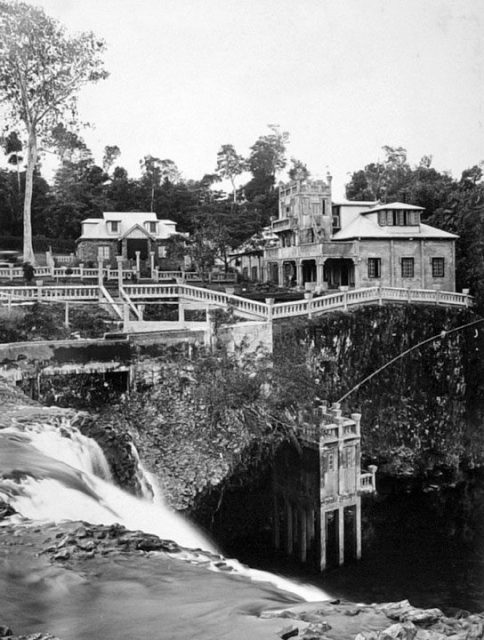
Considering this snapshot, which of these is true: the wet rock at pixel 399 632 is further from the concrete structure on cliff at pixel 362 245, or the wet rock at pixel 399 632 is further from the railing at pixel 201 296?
the concrete structure on cliff at pixel 362 245

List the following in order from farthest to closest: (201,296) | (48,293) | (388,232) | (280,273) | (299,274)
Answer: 1. (280,273)
2. (299,274)
3. (388,232)
4. (201,296)
5. (48,293)

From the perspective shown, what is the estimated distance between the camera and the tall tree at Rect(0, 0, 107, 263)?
18781 millimetres

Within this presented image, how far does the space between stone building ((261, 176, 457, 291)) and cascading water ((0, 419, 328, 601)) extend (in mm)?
14503

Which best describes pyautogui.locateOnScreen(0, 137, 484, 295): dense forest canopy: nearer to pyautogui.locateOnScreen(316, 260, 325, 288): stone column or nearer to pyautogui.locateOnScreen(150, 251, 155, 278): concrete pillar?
pyautogui.locateOnScreen(150, 251, 155, 278): concrete pillar

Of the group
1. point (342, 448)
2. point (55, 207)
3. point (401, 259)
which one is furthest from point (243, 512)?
point (55, 207)

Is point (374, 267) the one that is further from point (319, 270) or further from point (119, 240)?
point (119, 240)

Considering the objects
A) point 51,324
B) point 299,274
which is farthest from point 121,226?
point 51,324

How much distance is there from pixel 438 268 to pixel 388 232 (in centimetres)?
216

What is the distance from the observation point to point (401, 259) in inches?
995

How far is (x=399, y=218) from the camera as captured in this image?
84.4ft

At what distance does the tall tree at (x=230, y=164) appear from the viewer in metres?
29.6

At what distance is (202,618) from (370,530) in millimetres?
12115

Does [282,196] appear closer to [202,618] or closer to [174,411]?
[174,411]

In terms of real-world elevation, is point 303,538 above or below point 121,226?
below
